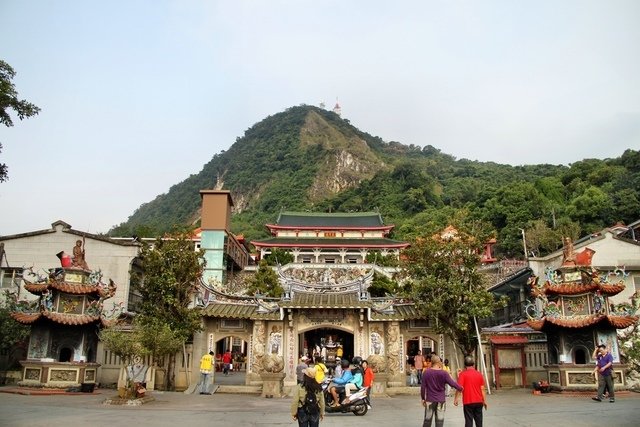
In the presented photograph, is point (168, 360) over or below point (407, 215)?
below

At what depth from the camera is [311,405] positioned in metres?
8.27

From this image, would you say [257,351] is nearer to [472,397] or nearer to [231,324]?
[231,324]

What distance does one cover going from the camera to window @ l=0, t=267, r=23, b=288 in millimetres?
26703

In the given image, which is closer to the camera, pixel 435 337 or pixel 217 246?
pixel 435 337

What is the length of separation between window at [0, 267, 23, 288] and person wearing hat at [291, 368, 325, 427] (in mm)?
23558

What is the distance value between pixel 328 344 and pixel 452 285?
1038cm

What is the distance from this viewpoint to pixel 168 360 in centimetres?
2053

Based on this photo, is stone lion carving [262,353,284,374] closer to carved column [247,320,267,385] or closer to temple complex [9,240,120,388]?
carved column [247,320,267,385]

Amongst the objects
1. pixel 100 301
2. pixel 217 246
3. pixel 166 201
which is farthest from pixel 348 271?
pixel 166 201

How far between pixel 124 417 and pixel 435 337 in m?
12.6

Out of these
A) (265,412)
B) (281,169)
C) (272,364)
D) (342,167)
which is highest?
(281,169)

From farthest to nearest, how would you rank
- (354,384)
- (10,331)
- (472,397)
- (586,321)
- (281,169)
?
1. (281,169)
2. (10,331)
3. (586,321)
4. (354,384)
5. (472,397)

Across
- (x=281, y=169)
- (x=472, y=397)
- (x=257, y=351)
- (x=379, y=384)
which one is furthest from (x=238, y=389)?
(x=281, y=169)

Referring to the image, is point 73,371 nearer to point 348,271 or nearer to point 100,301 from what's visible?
point 100,301
